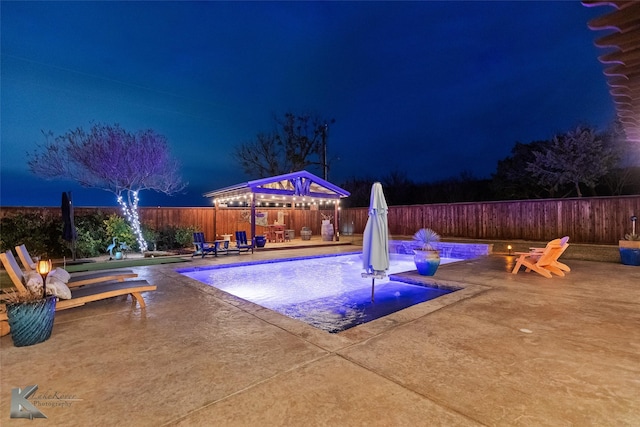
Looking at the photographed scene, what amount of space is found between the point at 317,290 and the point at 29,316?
4.50 meters

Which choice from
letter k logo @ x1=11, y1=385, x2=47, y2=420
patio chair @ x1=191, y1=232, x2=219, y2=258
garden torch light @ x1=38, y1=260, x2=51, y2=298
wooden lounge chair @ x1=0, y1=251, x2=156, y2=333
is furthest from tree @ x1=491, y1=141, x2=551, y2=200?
letter k logo @ x1=11, y1=385, x2=47, y2=420

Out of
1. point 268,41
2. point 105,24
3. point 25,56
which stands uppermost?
point 268,41

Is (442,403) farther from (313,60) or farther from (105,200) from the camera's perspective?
(105,200)

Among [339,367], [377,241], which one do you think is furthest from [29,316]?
[377,241]

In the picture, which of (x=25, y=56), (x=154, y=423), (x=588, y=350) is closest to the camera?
(x=154, y=423)

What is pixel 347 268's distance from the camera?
891 centimetres

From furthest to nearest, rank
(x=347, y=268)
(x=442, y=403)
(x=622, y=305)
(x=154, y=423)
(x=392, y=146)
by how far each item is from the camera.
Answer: (x=392, y=146)
(x=347, y=268)
(x=622, y=305)
(x=442, y=403)
(x=154, y=423)

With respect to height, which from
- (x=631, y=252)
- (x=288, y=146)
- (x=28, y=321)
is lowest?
(x=631, y=252)

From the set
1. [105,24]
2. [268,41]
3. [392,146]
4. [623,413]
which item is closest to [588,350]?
[623,413]

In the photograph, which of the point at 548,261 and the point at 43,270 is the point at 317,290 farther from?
the point at 548,261

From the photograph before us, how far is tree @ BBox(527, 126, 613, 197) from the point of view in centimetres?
1404

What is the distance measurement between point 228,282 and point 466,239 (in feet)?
35.3

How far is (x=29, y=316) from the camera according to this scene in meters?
2.93

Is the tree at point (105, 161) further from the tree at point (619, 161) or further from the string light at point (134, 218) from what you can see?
the tree at point (619, 161)
